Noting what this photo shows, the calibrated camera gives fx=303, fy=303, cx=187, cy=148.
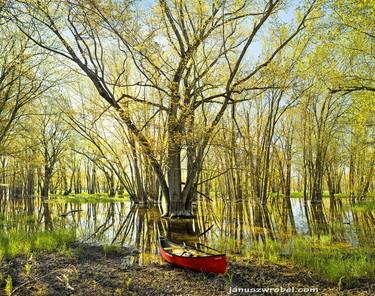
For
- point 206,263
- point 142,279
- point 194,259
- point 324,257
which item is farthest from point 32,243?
point 324,257

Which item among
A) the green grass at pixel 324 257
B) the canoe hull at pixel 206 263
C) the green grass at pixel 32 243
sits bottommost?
the green grass at pixel 324 257

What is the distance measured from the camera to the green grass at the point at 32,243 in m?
7.88

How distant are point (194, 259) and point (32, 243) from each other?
17.1 ft

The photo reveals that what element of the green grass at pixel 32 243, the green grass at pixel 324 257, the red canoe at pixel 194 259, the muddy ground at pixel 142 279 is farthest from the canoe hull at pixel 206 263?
the green grass at pixel 32 243

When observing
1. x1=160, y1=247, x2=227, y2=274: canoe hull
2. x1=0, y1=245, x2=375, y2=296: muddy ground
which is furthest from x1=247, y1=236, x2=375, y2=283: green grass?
x1=160, y1=247, x2=227, y2=274: canoe hull

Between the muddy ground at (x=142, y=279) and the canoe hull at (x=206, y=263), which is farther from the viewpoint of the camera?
the canoe hull at (x=206, y=263)

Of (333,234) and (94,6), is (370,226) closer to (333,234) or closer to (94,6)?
(333,234)

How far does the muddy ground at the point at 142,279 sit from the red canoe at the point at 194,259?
149 mm

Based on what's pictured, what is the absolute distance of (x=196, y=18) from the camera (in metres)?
15.1

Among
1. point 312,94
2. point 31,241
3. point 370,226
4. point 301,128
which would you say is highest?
point 312,94

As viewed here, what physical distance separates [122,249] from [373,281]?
6.74m

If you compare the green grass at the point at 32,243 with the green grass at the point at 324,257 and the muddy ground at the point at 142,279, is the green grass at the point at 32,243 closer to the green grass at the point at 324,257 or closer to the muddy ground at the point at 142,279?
the muddy ground at the point at 142,279

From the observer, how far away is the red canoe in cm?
660

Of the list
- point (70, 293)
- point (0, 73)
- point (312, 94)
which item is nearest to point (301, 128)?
point (312, 94)
